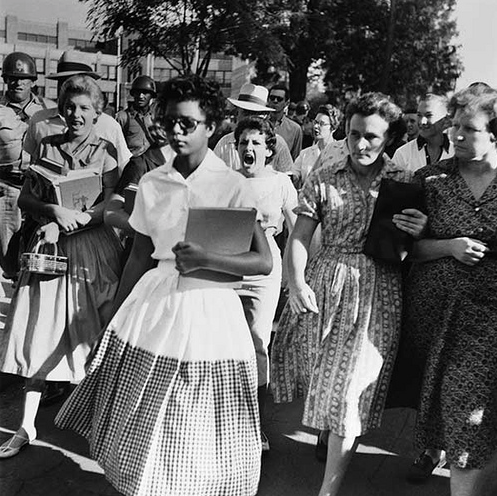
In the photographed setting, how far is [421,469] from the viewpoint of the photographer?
3.75 metres

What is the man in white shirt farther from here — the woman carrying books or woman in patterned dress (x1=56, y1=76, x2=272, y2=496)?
woman in patterned dress (x1=56, y1=76, x2=272, y2=496)

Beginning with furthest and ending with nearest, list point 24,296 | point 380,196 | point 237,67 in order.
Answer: point 237,67, point 24,296, point 380,196

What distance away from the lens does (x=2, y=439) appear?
393 centimetres

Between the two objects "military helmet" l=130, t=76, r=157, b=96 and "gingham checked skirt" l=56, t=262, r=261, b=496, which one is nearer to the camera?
"gingham checked skirt" l=56, t=262, r=261, b=496

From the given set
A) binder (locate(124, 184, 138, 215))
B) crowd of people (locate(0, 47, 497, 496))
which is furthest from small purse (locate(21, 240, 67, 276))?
binder (locate(124, 184, 138, 215))

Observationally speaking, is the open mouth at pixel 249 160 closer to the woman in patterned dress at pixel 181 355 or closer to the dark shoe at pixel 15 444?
the woman in patterned dress at pixel 181 355

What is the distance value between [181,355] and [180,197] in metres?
0.61

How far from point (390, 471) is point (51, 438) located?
176cm

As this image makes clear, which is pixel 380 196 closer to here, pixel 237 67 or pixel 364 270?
pixel 364 270

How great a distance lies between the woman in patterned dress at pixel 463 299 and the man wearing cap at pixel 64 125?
5.57 ft

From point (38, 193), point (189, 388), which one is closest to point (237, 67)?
point (38, 193)

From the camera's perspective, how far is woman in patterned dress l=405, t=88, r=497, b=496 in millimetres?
3084

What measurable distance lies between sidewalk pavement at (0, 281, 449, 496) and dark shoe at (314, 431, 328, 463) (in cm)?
3

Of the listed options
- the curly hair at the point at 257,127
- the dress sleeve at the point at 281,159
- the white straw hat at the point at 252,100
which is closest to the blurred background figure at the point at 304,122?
the white straw hat at the point at 252,100
